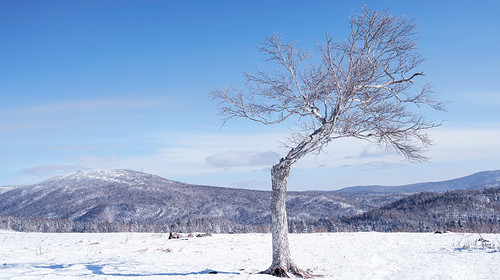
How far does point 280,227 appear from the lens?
1249 cm

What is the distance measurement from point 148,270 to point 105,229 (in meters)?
92.7

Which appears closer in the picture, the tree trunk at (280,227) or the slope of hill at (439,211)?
the tree trunk at (280,227)

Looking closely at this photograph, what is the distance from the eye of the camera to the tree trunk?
12.1m

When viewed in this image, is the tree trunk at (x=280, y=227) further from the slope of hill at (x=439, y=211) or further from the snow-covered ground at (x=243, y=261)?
the slope of hill at (x=439, y=211)

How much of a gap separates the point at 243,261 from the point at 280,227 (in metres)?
3.92

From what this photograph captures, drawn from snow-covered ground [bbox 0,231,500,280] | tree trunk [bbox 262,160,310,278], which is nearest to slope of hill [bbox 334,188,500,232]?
snow-covered ground [bbox 0,231,500,280]

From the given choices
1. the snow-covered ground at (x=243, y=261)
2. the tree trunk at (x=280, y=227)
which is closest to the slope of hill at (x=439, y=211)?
the snow-covered ground at (x=243, y=261)

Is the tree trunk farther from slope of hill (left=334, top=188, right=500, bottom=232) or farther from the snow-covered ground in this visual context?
slope of hill (left=334, top=188, right=500, bottom=232)

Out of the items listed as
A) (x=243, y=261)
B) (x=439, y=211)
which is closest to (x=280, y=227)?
(x=243, y=261)

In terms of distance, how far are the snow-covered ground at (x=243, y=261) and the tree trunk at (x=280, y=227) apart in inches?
33.5

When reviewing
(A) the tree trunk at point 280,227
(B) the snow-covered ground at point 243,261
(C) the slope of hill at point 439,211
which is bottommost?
(C) the slope of hill at point 439,211

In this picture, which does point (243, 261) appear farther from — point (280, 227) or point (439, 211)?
point (439, 211)

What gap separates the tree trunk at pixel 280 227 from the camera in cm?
1214

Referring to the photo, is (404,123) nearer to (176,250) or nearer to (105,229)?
(176,250)
